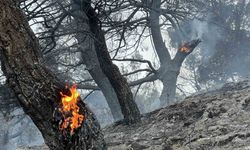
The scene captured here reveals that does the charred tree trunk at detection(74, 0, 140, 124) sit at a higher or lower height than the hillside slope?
higher

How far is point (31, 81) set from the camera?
421cm

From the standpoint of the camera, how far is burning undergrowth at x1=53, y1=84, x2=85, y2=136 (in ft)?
13.7

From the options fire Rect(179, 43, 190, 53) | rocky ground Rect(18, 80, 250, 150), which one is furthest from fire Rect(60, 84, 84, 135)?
fire Rect(179, 43, 190, 53)

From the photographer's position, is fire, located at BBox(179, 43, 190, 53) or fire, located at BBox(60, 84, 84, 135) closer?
fire, located at BBox(60, 84, 84, 135)

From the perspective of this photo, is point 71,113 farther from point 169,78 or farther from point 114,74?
point 169,78

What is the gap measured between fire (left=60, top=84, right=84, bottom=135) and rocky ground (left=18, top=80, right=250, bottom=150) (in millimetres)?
1467

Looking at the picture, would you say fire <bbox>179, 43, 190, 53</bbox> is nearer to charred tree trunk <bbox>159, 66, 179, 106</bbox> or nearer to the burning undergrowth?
charred tree trunk <bbox>159, 66, 179, 106</bbox>

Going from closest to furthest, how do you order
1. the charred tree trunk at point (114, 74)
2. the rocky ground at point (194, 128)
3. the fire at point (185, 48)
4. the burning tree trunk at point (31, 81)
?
the burning tree trunk at point (31, 81), the rocky ground at point (194, 128), the charred tree trunk at point (114, 74), the fire at point (185, 48)

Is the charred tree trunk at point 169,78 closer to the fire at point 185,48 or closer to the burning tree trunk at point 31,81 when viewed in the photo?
the fire at point 185,48

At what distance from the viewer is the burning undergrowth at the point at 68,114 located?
4.18 meters

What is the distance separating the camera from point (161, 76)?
12.4 m

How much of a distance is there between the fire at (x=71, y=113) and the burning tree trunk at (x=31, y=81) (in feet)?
0.16

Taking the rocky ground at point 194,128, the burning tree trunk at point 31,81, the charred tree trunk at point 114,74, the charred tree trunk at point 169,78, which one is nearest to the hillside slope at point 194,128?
the rocky ground at point 194,128

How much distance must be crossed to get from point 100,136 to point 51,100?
2.56ft
